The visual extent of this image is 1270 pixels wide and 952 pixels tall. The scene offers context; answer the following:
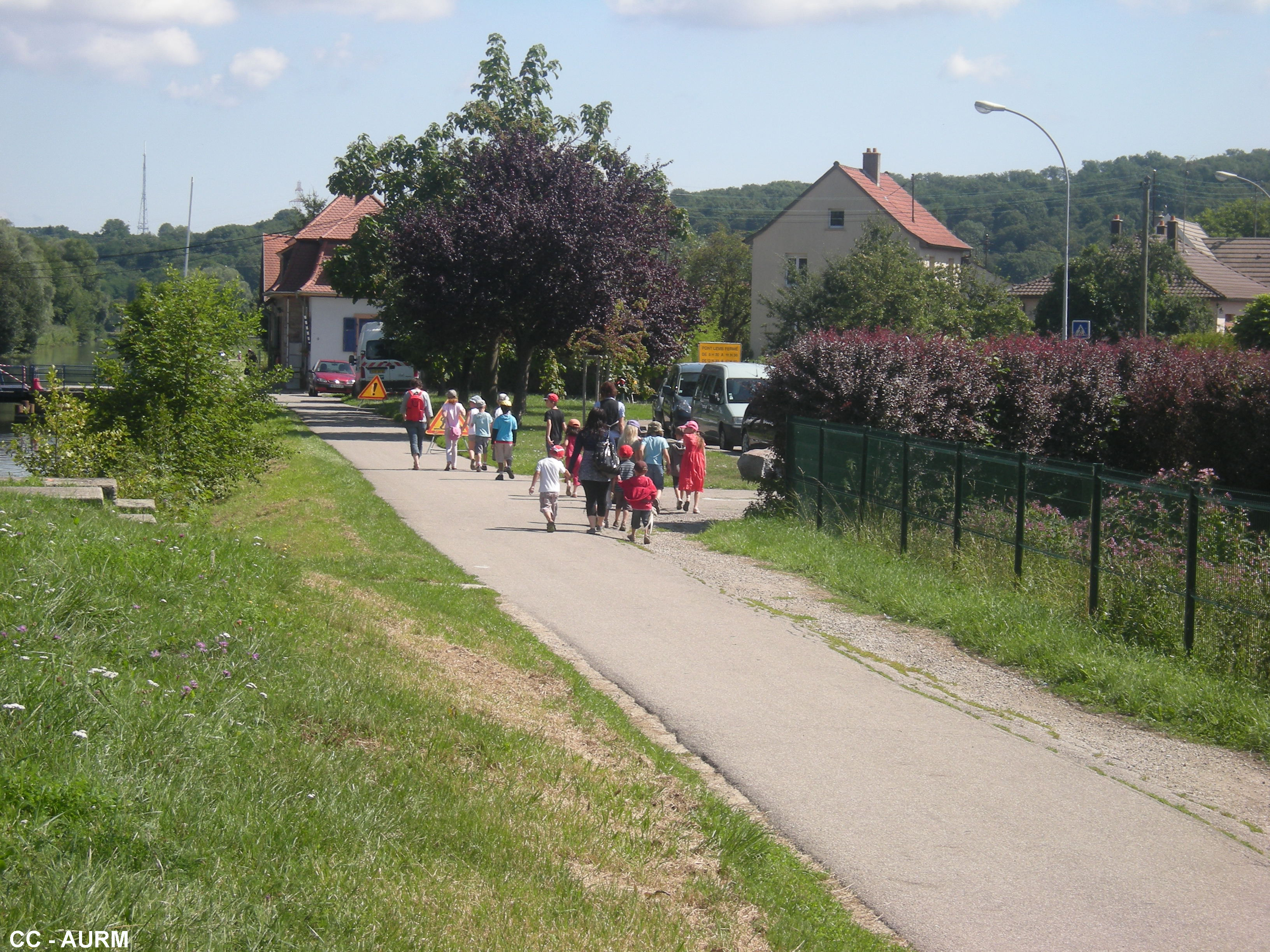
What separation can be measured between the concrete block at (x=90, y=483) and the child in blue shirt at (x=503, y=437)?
943 centimetres

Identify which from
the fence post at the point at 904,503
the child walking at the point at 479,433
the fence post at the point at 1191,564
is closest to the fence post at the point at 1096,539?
the fence post at the point at 1191,564

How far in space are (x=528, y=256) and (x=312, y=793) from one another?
91.8ft

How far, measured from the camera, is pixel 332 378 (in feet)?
189

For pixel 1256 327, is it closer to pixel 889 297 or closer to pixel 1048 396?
pixel 889 297

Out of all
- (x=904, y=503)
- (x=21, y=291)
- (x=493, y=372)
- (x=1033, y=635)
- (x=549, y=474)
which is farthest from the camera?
(x=21, y=291)

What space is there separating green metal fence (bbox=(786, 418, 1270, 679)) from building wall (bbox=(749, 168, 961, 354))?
5207 centimetres

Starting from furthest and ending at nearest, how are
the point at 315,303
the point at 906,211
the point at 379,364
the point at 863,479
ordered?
1. the point at 906,211
2. the point at 315,303
3. the point at 379,364
4. the point at 863,479

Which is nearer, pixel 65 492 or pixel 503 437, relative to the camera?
pixel 65 492

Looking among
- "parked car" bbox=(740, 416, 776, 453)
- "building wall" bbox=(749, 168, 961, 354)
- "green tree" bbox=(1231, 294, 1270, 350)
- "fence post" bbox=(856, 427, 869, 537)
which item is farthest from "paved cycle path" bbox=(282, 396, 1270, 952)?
"building wall" bbox=(749, 168, 961, 354)

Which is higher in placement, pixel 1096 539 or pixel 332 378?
pixel 332 378

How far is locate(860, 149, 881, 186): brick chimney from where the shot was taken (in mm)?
70875

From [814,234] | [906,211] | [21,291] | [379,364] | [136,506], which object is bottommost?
[136,506]

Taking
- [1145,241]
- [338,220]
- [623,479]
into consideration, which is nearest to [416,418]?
[623,479]

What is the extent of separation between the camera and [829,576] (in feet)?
41.6
